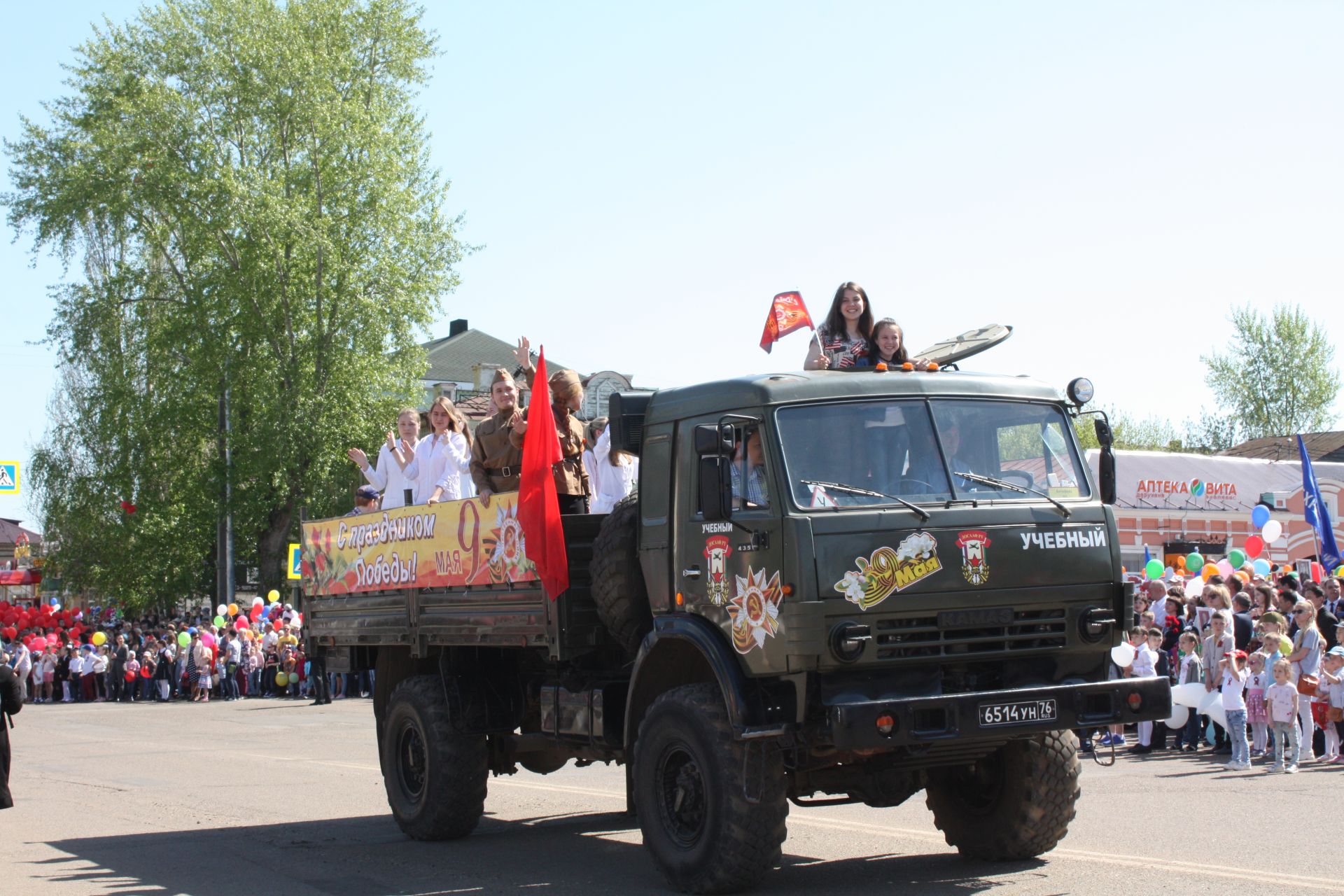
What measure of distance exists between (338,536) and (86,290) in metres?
30.9

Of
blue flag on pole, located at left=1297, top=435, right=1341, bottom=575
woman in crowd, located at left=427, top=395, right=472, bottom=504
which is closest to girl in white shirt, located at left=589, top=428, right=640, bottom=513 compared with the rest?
woman in crowd, located at left=427, top=395, right=472, bottom=504

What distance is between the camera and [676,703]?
25.1ft

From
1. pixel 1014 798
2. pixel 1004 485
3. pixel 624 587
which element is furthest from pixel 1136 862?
pixel 624 587

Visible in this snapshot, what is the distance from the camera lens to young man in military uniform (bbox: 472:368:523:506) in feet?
32.7

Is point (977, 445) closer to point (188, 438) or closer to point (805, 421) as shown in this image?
point (805, 421)

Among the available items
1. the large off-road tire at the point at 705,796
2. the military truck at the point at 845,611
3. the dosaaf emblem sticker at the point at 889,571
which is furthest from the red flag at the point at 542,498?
the dosaaf emblem sticker at the point at 889,571

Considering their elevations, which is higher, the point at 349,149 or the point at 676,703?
the point at 349,149

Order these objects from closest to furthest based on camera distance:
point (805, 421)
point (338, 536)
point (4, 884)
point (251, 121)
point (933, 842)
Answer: point (805, 421) < point (4, 884) < point (933, 842) < point (338, 536) < point (251, 121)

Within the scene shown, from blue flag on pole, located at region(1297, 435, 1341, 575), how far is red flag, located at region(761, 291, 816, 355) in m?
15.7

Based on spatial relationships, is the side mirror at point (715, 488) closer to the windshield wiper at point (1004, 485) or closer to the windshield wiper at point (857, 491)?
the windshield wiper at point (857, 491)

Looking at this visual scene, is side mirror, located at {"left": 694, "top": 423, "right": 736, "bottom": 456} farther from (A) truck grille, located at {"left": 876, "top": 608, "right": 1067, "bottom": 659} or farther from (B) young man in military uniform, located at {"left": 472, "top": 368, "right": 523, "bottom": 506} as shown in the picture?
(B) young man in military uniform, located at {"left": 472, "top": 368, "right": 523, "bottom": 506}

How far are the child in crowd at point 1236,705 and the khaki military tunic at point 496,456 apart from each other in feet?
26.6

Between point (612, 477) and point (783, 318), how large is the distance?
1.70 meters

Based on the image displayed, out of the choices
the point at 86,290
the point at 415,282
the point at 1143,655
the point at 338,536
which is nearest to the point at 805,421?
the point at 338,536
